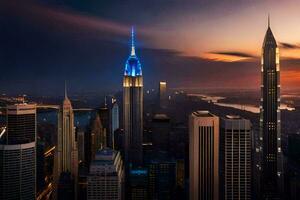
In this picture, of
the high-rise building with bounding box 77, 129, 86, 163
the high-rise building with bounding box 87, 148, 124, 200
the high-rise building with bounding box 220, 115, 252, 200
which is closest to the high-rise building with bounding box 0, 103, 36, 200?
the high-rise building with bounding box 77, 129, 86, 163

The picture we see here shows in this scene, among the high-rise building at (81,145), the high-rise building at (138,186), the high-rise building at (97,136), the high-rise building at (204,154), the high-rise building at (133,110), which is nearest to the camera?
the high-rise building at (204,154)

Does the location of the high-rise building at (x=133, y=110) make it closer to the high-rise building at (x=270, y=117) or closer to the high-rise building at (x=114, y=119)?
the high-rise building at (x=114, y=119)

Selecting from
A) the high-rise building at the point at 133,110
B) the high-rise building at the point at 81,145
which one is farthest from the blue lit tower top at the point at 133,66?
the high-rise building at the point at 81,145

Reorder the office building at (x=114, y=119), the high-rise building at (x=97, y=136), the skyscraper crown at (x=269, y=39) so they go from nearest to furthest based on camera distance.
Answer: the skyscraper crown at (x=269, y=39) → the high-rise building at (x=97, y=136) → the office building at (x=114, y=119)

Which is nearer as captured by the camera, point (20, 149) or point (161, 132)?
point (20, 149)

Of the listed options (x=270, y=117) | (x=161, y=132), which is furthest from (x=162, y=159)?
(x=270, y=117)

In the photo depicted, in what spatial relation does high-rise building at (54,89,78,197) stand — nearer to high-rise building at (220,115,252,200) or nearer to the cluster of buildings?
the cluster of buildings

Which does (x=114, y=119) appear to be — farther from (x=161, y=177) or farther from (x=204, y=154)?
(x=204, y=154)

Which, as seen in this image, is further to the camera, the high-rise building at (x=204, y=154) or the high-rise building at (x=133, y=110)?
the high-rise building at (x=133, y=110)
